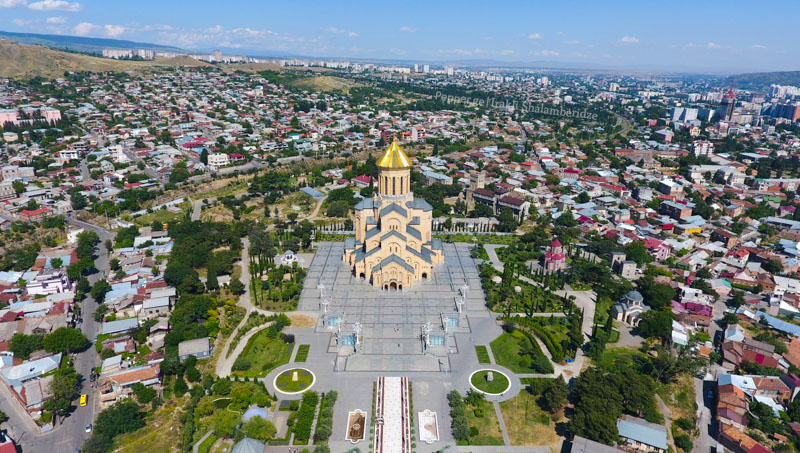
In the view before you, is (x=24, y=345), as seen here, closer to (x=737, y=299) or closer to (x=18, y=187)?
(x=18, y=187)

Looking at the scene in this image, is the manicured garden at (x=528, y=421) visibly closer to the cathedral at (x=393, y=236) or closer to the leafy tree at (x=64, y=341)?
the cathedral at (x=393, y=236)

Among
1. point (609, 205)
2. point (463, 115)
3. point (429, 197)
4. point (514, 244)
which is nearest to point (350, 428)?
point (514, 244)

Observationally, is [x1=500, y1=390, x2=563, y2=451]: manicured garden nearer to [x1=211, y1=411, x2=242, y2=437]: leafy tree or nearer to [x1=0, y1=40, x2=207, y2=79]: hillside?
[x1=211, y1=411, x2=242, y2=437]: leafy tree

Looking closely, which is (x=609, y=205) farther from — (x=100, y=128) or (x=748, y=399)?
(x=100, y=128)

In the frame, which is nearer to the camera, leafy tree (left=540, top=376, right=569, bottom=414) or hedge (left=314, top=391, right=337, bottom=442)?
hedge (left=314, top=391, right=337, bottom=442)

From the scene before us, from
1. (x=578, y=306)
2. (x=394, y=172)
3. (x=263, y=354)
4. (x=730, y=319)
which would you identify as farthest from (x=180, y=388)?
(x=730, y=319)

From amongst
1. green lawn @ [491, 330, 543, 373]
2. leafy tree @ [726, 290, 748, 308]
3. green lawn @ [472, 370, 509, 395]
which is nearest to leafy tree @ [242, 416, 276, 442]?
green lawn @ [472, 370, 509, 395]
